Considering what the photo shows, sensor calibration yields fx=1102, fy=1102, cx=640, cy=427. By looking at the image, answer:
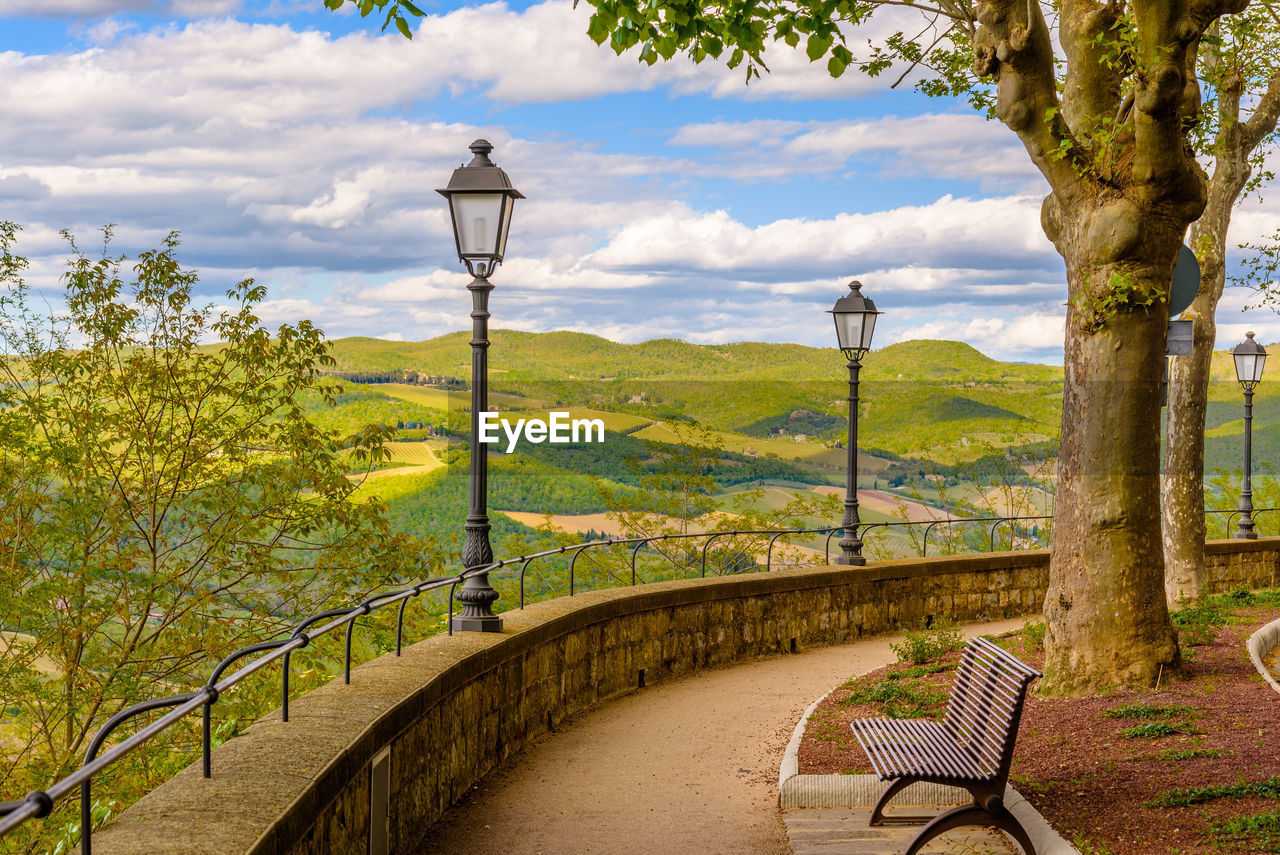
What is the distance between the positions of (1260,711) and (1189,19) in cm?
465

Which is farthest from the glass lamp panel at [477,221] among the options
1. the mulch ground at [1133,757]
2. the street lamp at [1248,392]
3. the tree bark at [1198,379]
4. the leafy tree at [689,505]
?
the street lamp at [1248,392]

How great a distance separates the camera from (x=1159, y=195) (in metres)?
7.74

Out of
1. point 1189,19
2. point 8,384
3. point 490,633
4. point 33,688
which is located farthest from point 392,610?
point 1189,19

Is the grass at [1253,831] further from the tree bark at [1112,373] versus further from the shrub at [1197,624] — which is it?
the shrub at [1197,624]

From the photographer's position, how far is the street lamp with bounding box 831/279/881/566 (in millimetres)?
13781

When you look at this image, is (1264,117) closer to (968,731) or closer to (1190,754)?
(1190,754)

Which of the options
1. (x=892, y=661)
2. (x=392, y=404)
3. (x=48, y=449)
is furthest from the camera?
(x=392, y=404)

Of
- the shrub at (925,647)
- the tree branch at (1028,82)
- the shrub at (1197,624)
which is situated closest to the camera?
the tree branch at (1028,82)

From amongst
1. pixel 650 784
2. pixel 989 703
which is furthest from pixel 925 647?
pixel 989 703

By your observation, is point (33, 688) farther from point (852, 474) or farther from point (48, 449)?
point (852, 474)

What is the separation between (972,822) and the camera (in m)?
5.20

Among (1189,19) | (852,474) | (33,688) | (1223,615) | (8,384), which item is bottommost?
(33,688)

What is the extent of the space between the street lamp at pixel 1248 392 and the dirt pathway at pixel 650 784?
13654mm

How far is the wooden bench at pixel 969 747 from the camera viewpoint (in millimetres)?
5113
